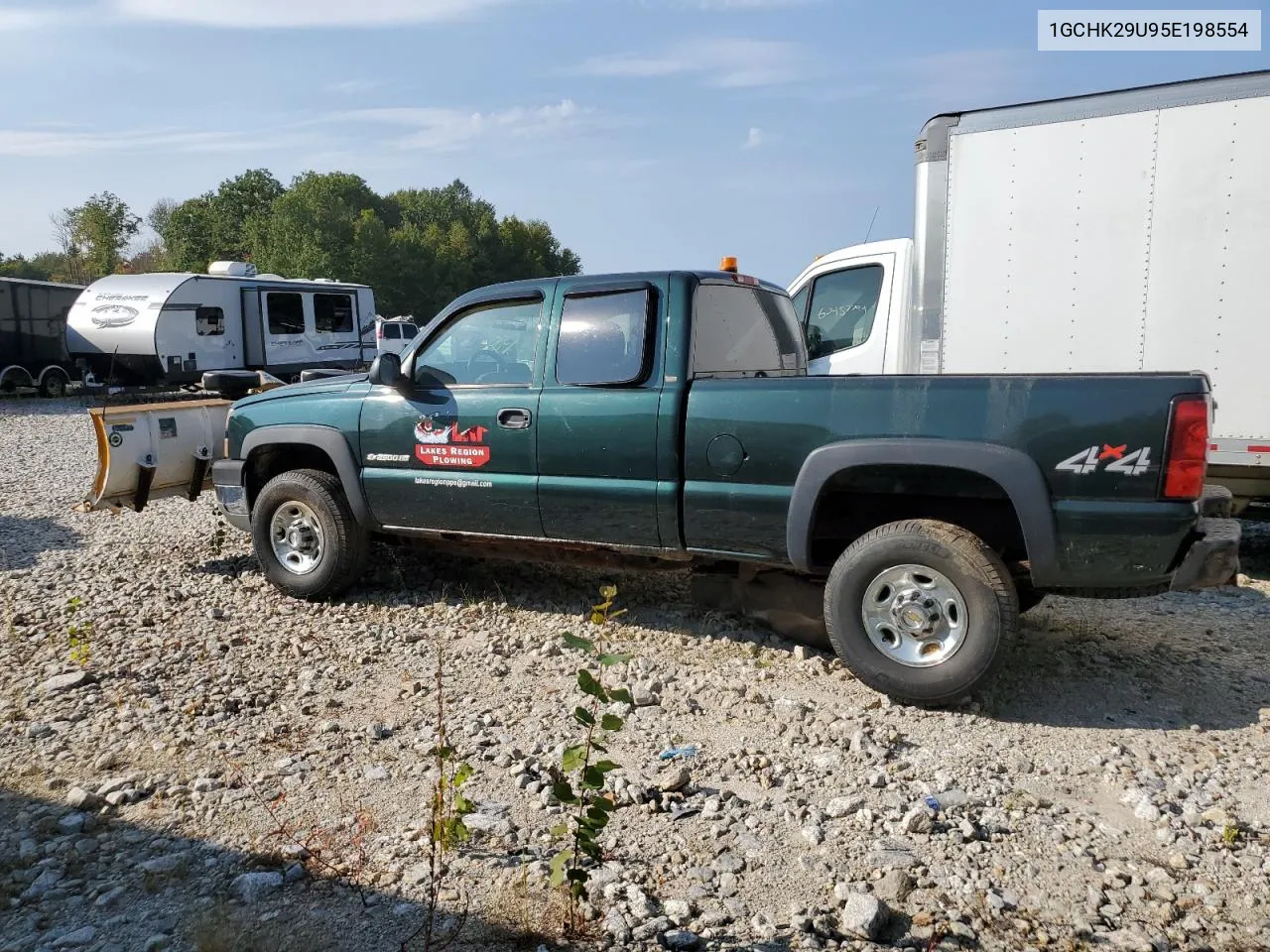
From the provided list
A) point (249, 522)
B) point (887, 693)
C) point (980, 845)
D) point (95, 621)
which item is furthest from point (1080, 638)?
point (95, 621)

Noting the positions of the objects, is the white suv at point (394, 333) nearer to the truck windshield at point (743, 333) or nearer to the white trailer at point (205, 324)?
the white trailer at point (205, 324)

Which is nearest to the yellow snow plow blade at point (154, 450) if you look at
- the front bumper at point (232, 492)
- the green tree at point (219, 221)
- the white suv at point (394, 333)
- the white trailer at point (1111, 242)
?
the front bumper at point (232, 492)

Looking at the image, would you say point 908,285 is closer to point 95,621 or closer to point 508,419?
point 508,419

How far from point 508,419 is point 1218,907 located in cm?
371

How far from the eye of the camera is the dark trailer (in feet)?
→ 66.3

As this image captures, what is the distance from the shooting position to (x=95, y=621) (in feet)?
18.4

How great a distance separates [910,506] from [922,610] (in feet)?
2.02

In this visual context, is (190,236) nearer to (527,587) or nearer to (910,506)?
(527,587)

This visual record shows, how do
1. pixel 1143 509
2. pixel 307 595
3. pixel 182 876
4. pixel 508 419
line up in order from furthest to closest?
pixel 307 595
pixel 508 419
pixel 1143 509
pixel 182 876

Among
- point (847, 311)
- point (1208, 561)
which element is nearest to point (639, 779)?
point (1208, 561)

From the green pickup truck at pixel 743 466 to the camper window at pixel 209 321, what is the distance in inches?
583

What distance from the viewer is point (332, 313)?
72.6ft

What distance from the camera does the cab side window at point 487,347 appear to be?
17.4 ft

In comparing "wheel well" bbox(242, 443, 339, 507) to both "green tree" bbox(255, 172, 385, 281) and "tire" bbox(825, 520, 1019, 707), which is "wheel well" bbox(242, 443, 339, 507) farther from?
"green tree" bbox(255, 172, 385, 281)
